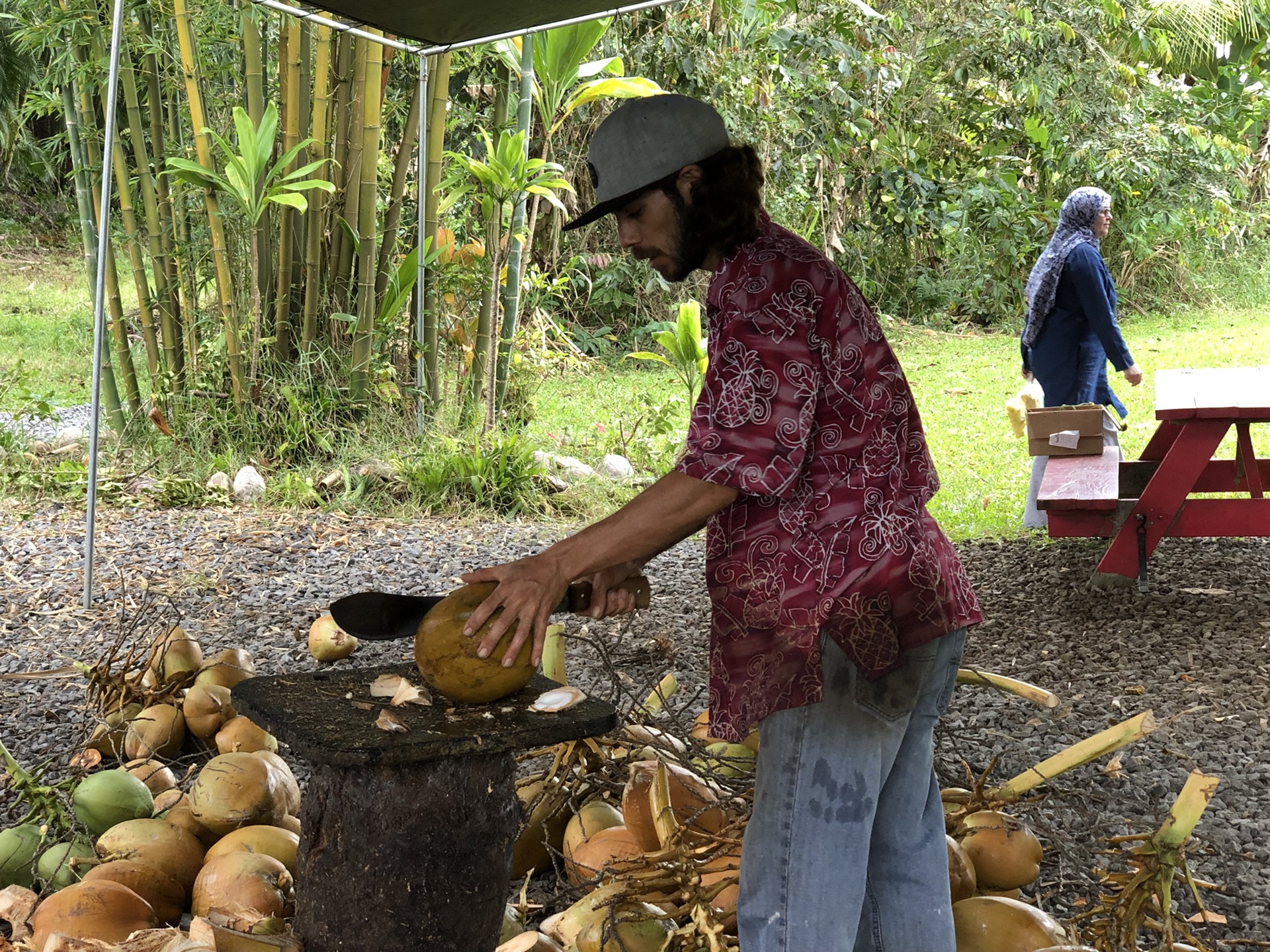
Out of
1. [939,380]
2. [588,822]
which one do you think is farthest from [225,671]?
[939,380]

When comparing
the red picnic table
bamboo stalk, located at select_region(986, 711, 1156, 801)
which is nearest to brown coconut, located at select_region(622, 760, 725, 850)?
bamboo stalk, located at select_region(986, 711, 1156, 801)

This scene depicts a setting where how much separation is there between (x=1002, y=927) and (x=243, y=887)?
1.23 metres

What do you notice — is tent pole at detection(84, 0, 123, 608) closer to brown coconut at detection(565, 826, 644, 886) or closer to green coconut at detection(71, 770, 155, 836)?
green coconut at detection(71, 770, 155, 836)

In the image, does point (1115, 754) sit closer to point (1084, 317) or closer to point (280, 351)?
point (1084, 317)

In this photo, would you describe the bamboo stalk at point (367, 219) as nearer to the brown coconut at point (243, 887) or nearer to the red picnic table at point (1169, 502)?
the red picnic table at point (1169, 502)

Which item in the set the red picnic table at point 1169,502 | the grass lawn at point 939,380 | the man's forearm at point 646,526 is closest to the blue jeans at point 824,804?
the man's forearm at point 646,526

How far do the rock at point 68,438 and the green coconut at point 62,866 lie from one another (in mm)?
4587

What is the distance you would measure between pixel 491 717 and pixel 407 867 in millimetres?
252

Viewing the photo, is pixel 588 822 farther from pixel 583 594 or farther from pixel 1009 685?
pixel 1009 685

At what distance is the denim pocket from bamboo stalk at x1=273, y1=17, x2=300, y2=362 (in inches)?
177

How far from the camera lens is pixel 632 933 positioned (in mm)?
1920

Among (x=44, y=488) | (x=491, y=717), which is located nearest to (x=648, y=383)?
(x=44, y=488)

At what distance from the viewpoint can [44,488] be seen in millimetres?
5688

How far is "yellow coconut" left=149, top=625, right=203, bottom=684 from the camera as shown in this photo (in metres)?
2.75
